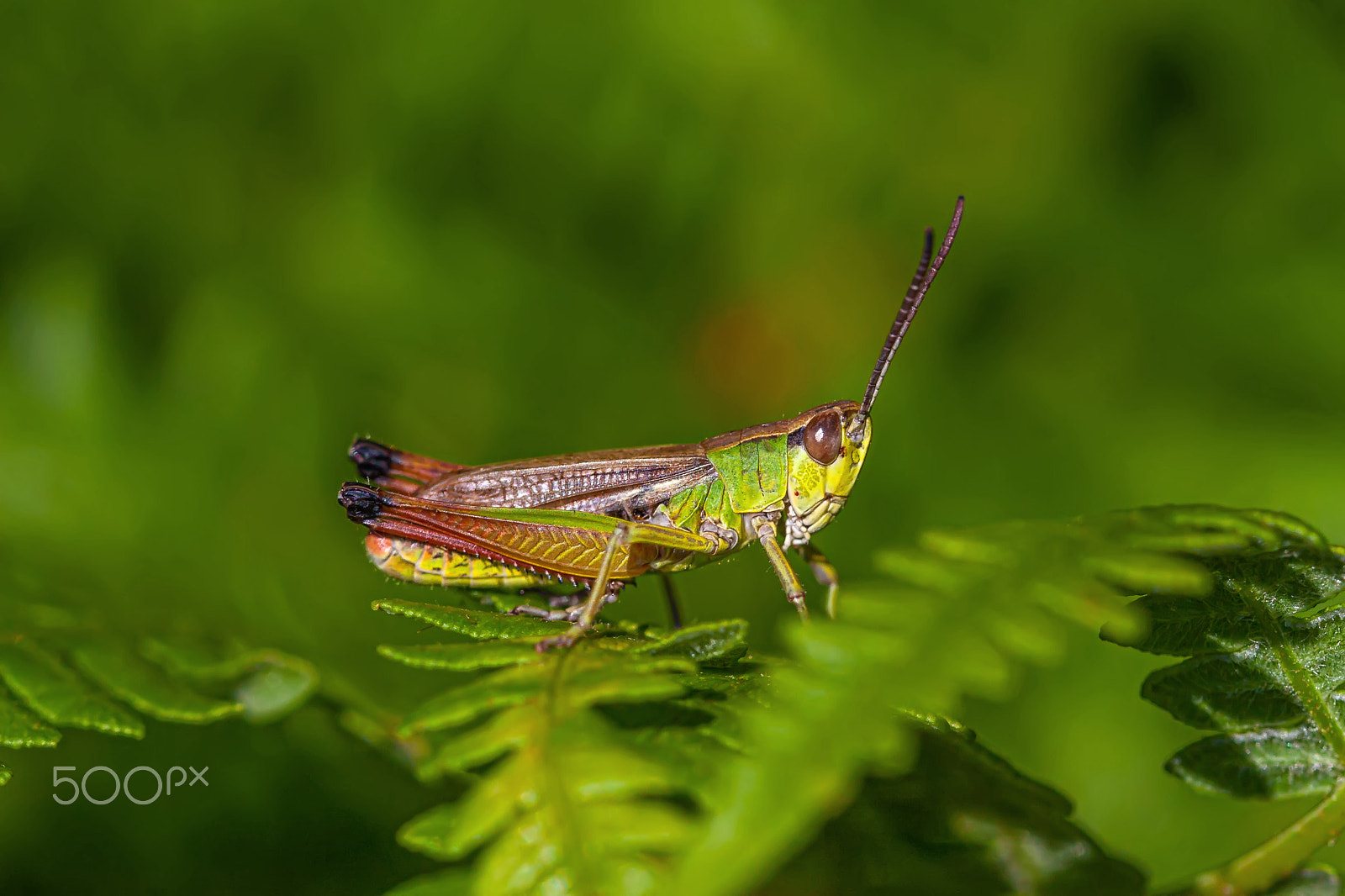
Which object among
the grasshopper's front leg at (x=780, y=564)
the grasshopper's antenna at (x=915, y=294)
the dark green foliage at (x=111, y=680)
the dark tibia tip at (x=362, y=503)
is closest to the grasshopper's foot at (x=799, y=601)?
the grasshopper's front leg at (x=780, y=564)

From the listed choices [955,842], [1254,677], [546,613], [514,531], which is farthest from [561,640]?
[1254,677]

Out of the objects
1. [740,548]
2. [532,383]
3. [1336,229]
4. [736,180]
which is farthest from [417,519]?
[1336,229]

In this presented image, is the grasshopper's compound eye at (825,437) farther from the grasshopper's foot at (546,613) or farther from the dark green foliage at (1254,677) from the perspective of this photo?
the dark green foliage at (1254,677)

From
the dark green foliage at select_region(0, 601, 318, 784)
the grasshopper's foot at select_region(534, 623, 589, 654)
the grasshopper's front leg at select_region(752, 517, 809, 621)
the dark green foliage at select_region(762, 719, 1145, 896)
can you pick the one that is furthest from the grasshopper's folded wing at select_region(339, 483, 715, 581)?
the dark green foliage at select_region(762, 719, 1145, 896)

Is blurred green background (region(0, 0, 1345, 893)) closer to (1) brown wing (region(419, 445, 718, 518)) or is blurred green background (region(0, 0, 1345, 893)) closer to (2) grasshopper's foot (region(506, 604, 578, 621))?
(1) brown wing (region(419, 445, 718, 518))

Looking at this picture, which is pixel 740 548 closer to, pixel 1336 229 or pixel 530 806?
pixel 530 806

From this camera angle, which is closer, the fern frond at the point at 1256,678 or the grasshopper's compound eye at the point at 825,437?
the fern frond at the point at 1256,678
